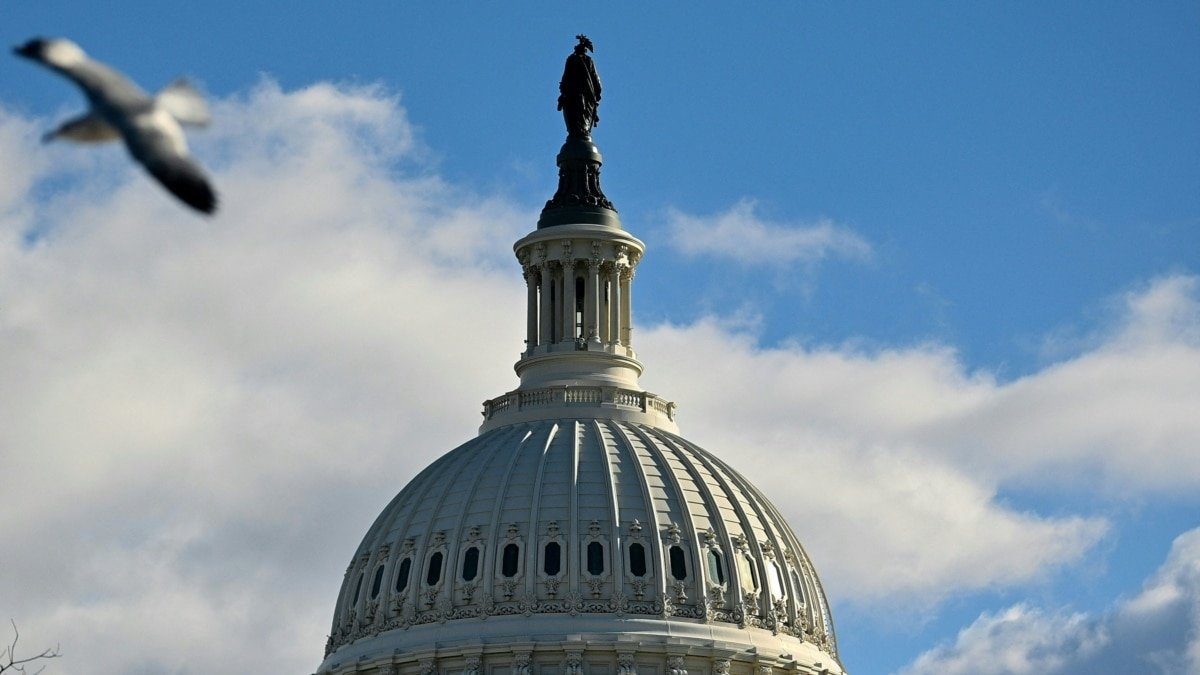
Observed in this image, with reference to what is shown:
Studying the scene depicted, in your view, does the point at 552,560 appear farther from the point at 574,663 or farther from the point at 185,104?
the point at 185,104

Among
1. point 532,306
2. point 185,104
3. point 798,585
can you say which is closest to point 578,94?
point 532,306

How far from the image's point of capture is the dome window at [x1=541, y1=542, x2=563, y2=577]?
110812mm

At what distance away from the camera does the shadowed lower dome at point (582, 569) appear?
108375 millimetres

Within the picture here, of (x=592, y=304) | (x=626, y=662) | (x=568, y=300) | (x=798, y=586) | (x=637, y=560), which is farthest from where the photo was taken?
(x=568, y=300)

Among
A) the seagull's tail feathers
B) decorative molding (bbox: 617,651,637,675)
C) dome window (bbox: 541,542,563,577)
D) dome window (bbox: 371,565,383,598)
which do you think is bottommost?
the seagull's tail feathers

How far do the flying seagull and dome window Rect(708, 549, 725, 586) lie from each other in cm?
9847

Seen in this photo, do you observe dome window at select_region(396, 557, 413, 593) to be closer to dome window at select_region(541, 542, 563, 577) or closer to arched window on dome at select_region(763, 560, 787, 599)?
dome window at select_region(541, 542, 563, 577)

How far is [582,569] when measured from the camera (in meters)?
111

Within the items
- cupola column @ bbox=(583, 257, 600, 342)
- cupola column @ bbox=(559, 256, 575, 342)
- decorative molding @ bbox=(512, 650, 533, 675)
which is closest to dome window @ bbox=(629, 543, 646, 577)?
decorative molding @ bbox=(512, 650, 533, 675)

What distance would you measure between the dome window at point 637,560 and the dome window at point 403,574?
9.49m

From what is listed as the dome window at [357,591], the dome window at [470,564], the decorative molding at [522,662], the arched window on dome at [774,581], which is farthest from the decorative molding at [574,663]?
the dome window at [357,591]

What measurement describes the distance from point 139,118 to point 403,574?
10048cm

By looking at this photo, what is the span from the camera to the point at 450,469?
117750mm

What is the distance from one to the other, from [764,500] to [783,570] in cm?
491
